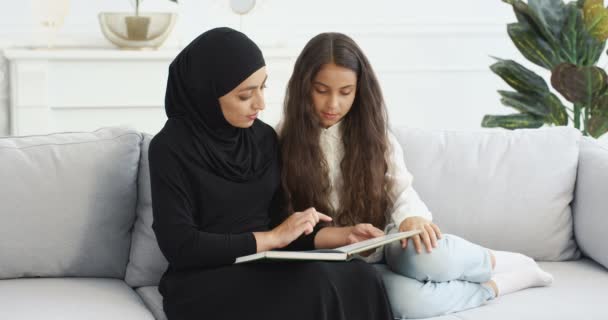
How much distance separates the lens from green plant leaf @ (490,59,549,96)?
368 centimetres

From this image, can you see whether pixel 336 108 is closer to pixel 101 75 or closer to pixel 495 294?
pixel 495 294

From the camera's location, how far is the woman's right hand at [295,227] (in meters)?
2.13

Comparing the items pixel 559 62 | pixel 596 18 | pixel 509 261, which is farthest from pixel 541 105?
pixel 509 261

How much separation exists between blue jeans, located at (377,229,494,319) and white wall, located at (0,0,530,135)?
198 centimetres

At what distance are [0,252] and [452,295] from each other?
113cm

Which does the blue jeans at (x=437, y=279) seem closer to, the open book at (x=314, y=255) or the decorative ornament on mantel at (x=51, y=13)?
the open book at (x=314, y=255)

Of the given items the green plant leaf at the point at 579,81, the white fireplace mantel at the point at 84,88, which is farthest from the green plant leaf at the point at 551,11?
the white fireplace mantel at the point at 84,88

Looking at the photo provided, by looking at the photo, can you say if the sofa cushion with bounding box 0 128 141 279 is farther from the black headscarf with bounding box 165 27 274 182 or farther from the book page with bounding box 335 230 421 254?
the book page with bounding box 335 230 421 254

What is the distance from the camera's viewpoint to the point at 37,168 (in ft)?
7.63

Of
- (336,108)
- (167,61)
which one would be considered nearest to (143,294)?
(336,108)

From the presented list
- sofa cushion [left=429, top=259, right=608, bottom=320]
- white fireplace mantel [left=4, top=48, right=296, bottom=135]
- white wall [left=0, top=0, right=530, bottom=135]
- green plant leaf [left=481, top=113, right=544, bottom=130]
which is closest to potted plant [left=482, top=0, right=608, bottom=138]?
green plant leaf [left=481, top=113, right=544, bottom=130]

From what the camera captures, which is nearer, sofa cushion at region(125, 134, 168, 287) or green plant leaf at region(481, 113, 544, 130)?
sofa cushion at region(125, 134, 168, 287)

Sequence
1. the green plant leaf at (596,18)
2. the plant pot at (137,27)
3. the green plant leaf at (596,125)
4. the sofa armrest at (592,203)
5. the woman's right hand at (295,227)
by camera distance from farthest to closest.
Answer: the plant pot at (137,27) → the green plant leaf at (596,125) → the green plant leaf at (596,18) → the sofa armrest at (592,203) → the woman's right hand at (295,227)

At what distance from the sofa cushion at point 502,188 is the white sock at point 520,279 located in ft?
0.72
